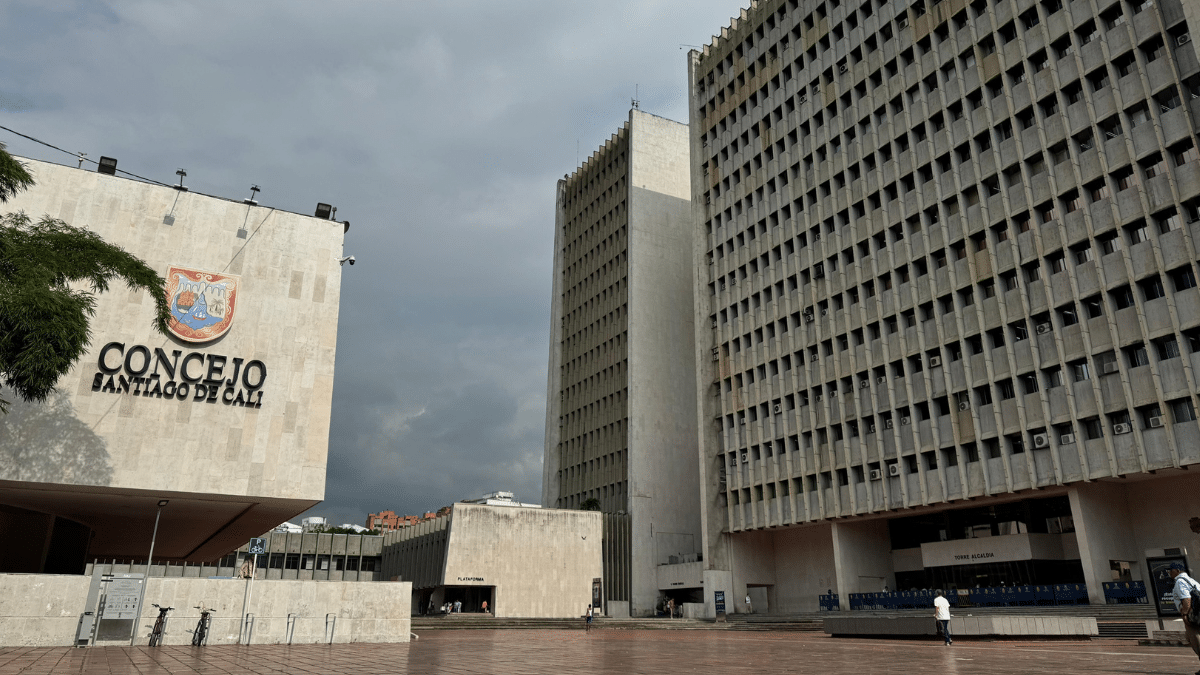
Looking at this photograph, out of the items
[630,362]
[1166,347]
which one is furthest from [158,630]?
[630,362]

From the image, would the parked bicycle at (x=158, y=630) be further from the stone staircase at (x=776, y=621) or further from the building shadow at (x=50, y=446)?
the stone staircase at (x=776, y=621)

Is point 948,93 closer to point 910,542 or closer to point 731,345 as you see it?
point 731,345

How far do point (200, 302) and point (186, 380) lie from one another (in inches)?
131

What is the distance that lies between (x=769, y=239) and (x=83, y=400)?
135 ft

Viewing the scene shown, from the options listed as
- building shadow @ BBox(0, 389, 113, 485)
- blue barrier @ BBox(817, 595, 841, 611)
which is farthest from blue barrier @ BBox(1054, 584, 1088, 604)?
building shadow @ BBox(0, 389, 113, 485)

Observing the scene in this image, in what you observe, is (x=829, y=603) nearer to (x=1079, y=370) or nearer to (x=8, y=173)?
(x=1079, y=370)

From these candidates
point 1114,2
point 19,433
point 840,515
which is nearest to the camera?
point 19,433

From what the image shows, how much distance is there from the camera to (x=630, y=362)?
7044 cm

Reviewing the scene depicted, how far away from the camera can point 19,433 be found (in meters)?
29.6

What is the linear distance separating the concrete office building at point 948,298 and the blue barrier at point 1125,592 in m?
0.45

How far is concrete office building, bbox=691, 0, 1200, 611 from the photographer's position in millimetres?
34500

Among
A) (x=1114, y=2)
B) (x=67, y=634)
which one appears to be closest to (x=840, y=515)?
(x=1114, y=2)

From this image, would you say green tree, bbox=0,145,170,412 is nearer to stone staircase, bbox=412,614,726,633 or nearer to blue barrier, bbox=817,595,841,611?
stone staircase, bbox=412,614,726,633

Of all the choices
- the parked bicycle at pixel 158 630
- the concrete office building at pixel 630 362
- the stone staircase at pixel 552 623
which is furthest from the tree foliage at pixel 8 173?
the concrete office building at pixel 630 362
